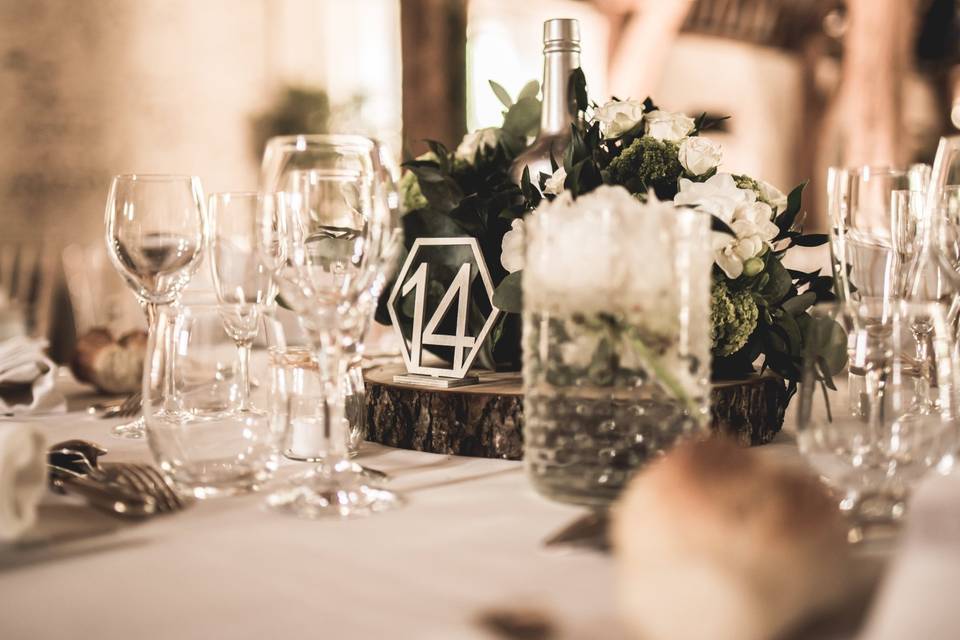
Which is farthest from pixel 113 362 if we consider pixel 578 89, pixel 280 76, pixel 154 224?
pixel 280 76

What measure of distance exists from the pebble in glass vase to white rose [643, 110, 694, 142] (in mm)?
390

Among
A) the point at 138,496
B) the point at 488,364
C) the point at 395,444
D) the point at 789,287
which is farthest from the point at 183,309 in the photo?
the point at 789,287

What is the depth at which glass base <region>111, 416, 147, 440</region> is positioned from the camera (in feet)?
3.72

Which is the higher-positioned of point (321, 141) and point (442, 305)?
point (321, 141)

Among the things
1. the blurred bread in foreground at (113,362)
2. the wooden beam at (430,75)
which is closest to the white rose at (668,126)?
the blurred bread in foreground at (113,362)

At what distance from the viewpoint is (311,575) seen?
0.60 m

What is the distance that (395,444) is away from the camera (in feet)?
3.52

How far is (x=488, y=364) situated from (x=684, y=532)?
738mm

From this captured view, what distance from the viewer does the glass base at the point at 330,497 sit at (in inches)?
29.3

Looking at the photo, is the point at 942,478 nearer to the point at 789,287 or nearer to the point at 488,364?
the point at 789,287

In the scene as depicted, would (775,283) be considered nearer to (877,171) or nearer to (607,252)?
(877,171)

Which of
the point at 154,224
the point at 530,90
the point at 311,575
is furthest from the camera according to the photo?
the point at 530,90

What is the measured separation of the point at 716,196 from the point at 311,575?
A: 63 centimetres

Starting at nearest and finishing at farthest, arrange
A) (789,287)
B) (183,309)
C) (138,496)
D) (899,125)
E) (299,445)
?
(138,496), (183,309), (299,445), (789,287), (899,125)
